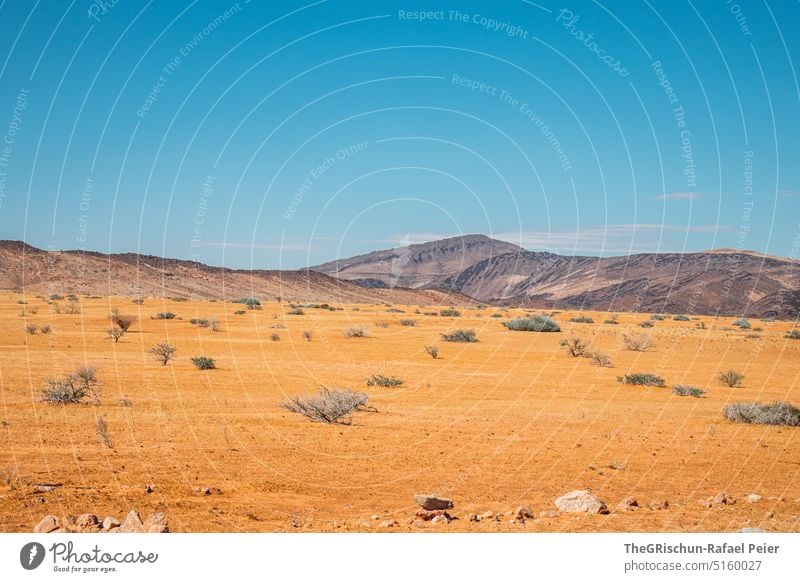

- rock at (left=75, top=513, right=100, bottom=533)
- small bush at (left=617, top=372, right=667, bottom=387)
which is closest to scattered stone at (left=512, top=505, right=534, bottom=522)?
rock at (left=75, top=513, right=100, bottom=533)

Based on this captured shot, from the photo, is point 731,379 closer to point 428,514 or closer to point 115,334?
point 428,514

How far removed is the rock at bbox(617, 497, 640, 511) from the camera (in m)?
10.5

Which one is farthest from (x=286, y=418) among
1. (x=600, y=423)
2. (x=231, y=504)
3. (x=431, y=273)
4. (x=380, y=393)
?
(x=431, y=273)

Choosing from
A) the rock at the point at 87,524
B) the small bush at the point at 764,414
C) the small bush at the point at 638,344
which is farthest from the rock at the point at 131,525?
the small bush at the point at 638,344

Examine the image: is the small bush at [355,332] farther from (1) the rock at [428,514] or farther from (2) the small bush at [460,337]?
(1) the rock at [428,514]

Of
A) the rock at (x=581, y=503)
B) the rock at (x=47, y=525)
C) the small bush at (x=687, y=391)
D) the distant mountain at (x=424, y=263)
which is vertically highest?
the distant mountain at (x=424, y=263)

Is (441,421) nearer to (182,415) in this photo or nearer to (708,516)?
(182,415)

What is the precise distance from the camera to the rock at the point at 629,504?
34.3ft

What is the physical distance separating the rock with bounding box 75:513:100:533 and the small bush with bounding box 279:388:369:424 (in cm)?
885

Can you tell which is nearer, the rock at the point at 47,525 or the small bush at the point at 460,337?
the rock at the point at 47,525

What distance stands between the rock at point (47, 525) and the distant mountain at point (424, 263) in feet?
512

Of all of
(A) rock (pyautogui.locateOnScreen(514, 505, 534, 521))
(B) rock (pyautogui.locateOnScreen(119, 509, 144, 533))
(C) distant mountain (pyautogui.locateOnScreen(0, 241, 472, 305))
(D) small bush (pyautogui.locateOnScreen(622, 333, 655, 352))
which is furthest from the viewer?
(C) distant mountain (pyautogui.locateOnScreen(0, 241, 472, 305))

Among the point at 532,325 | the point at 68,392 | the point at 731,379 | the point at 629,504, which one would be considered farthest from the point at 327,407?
the point at 532,325

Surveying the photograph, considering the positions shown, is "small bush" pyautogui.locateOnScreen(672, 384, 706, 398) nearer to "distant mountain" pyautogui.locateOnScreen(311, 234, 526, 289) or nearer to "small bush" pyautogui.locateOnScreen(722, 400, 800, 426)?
"small bush" pyautogui.locateOnScreen(722, 400, 800, 426)
